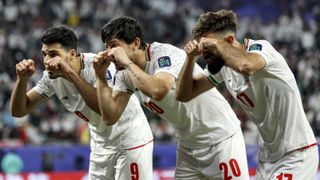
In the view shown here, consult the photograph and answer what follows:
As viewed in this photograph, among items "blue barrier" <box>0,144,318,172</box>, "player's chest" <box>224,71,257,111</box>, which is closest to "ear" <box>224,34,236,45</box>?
"player's chest" <box>224,71,257,111</box>

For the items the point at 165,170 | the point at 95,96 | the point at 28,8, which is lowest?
the point at 165,170

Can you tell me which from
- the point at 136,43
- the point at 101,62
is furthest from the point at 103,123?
the point at 136,43

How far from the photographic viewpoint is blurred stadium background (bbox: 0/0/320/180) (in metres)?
15.4

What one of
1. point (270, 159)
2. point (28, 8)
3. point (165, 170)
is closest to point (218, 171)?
point (270, 159)

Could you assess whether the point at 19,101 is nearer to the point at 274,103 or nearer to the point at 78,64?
the point at 78,64

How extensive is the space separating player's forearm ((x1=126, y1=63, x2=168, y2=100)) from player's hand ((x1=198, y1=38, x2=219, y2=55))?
53 cm

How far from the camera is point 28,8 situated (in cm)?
2416

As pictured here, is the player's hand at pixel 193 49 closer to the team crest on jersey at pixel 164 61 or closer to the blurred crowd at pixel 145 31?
the team crest on jersey at pixel 164 61

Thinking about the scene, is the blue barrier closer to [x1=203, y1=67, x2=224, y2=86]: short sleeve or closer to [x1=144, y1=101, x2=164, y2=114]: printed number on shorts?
[x1=144, y1=101, x2=164, y2=114]: printed number on shorts

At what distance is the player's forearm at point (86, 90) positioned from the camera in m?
7.73

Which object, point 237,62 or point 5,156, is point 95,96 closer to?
point 237,62

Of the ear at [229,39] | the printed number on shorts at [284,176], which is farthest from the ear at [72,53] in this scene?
the printed number on shorts at [284,176]

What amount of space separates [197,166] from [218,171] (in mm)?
207

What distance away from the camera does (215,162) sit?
25.4ft
